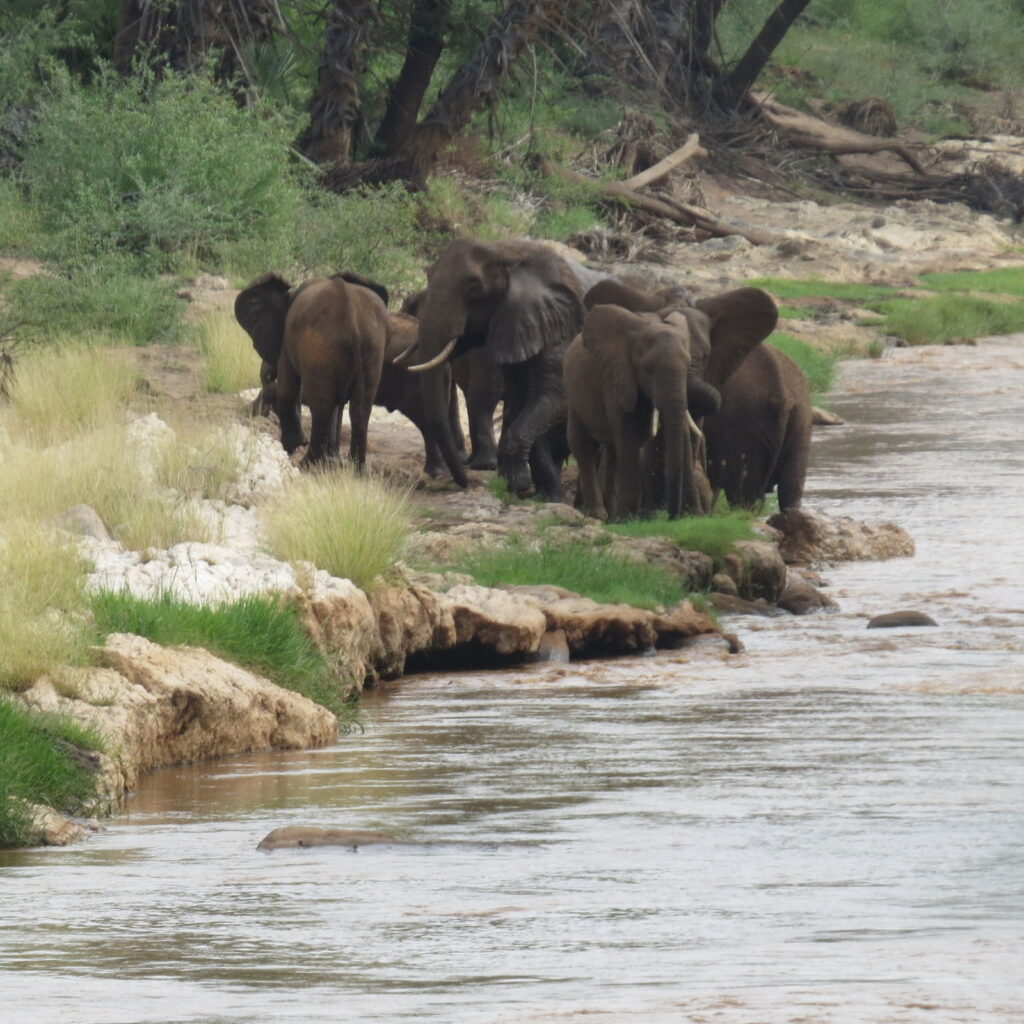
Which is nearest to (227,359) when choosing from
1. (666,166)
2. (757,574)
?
(757,574)

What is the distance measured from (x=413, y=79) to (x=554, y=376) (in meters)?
14.9

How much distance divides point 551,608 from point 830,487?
297 inches

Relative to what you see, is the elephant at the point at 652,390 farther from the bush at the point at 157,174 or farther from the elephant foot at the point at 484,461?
the bush at the point at 157,174

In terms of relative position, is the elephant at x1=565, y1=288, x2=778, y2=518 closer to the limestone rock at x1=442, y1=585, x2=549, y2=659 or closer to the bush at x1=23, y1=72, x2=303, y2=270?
the limestone rock at x1=442, y1=585, x2=549, y2=659

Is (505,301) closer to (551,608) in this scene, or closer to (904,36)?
(551,608)

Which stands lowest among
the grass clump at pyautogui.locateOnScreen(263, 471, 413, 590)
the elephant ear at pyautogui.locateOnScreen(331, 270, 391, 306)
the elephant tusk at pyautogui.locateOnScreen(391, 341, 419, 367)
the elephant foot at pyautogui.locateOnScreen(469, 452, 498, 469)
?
the elephant foot at pyautogui.locateOnScreen(469, 452, 498, 469)

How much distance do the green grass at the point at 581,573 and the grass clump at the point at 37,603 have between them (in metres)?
2.72

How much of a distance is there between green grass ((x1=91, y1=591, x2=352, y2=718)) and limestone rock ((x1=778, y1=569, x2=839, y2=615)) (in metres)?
3.86

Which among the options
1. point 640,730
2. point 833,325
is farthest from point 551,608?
point 833,325

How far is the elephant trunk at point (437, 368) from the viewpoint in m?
16.2

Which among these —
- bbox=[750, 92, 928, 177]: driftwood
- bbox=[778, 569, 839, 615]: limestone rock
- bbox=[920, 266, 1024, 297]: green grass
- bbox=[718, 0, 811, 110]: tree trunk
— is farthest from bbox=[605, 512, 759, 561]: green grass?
bbox=[718, 0, 811, 110]: tree trunk

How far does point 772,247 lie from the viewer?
38.5 metres

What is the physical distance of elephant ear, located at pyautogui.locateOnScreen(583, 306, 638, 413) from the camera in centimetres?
1410

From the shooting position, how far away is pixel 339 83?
28469 millimetres
